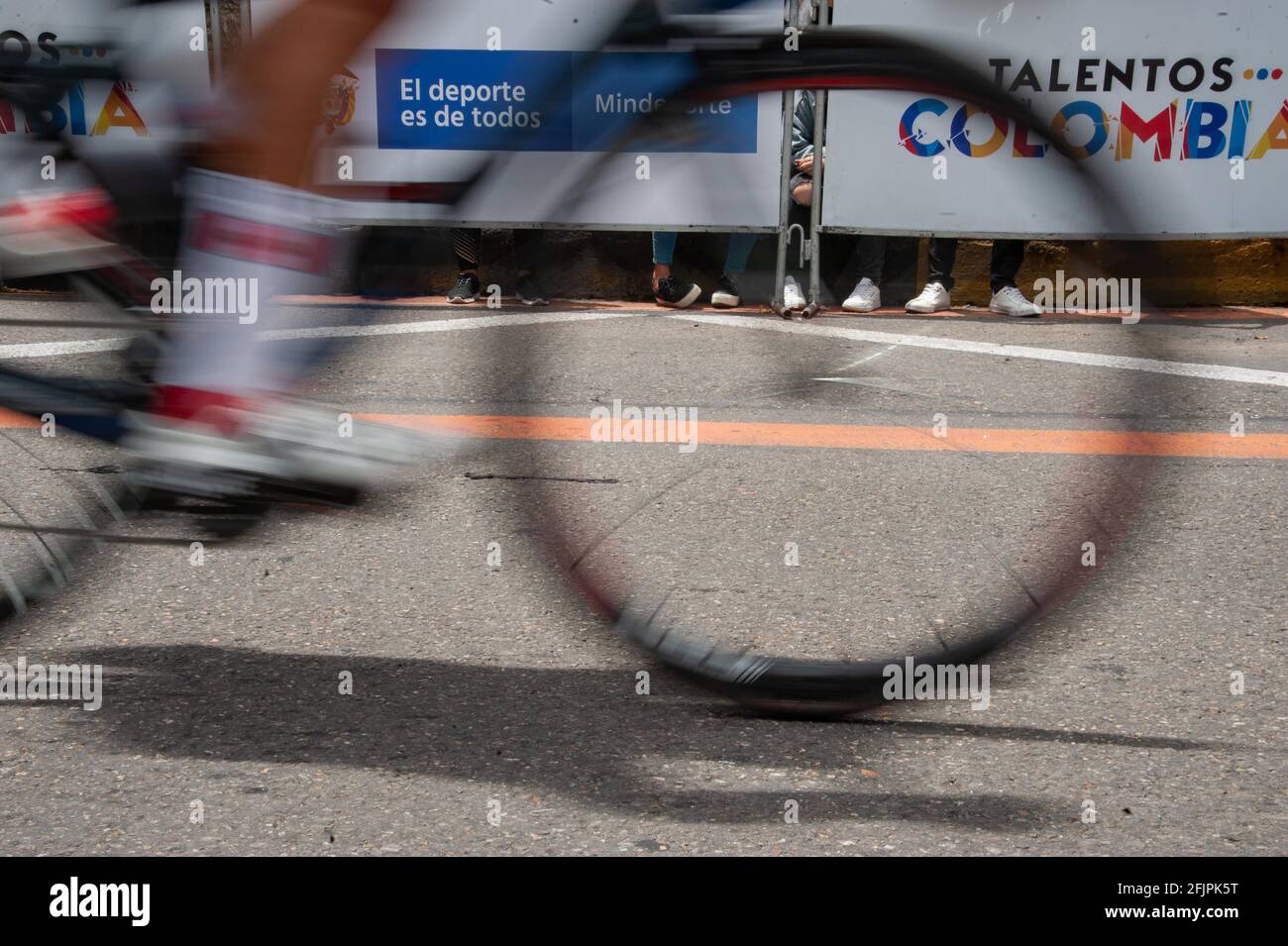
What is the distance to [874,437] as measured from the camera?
481 cm

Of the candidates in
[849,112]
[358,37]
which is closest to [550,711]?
[358,37]

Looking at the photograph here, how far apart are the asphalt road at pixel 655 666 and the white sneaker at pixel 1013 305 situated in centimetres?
331

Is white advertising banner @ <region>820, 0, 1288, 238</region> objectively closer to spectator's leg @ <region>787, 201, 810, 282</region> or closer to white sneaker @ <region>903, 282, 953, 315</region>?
spectator's leg @ <region>787, 201, 810, 282</region>

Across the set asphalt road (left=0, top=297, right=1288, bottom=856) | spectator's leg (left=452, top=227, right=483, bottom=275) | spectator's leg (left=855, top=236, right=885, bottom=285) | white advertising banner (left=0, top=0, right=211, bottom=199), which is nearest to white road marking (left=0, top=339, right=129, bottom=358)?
asphalt road (left=0, top=297, right=1288, bottom=856)

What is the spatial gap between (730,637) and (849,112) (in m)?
5.12

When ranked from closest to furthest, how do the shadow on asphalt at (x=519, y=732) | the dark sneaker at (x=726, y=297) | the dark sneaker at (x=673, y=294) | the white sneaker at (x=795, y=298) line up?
the shadow on asphalt at (x=519, y=732), the white sneaker at (x=795, y=298), the dark sneaker at (x=726, y=297), the dark sneaker at (x=673, y=294)

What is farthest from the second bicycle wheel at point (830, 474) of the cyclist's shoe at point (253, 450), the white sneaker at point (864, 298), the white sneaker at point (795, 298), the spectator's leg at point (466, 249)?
the white sneaker at point (864, 298)

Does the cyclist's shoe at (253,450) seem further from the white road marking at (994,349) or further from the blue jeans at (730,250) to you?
the blue jeans at (730,250)

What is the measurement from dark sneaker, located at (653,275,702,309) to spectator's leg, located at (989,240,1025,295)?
66.6 inches

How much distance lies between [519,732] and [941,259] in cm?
593

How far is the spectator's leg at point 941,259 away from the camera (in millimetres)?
7977

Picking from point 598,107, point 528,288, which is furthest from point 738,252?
point 598,107

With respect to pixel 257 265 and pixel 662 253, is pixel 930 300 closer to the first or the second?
pixel 662 253

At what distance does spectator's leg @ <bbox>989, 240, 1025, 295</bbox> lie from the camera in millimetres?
7863
